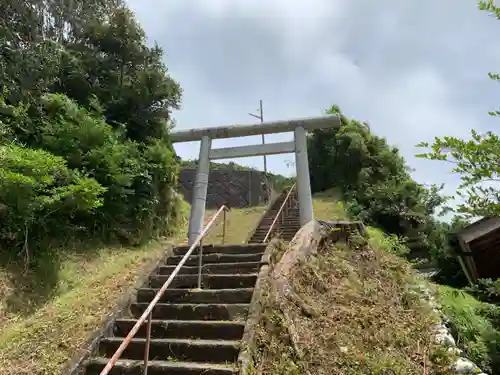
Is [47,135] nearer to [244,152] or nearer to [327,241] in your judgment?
[244,152]

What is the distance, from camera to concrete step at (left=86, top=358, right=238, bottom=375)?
12.1ft

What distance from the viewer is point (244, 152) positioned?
1011 cm

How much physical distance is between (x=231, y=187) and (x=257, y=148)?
33.4 ft

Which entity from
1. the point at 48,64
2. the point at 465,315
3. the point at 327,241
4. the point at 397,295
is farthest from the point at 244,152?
the point at 465,315

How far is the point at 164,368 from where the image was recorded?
12.7 feet

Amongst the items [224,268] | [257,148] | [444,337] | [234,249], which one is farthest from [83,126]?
[444,337]

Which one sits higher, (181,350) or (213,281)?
(213,281)

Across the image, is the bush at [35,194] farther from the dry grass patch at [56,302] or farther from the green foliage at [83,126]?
the dry grass patch at [56,302]

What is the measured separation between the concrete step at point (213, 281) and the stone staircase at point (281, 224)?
17.0 feet

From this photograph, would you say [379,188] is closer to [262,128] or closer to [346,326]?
[262,128]

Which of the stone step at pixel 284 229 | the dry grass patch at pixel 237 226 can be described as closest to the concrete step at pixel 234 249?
the dry grass patch at pixel 237 226

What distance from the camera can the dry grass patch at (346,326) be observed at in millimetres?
→ 3920

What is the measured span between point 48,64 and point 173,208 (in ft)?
14.6

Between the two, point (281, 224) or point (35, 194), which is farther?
point (281, 224)
